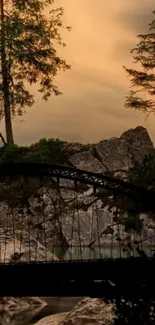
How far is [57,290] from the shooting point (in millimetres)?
12023

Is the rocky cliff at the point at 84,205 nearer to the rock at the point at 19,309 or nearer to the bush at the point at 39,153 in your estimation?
the bush at the point at 39,153

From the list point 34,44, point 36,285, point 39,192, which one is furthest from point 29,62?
point 36,285

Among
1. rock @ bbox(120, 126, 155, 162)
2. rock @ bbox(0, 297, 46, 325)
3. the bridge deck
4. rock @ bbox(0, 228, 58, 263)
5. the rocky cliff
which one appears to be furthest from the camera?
rock @ bbox(120, 126, 155, 162)

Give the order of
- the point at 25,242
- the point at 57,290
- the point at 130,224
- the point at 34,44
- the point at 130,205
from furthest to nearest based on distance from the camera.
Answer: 1. the point at 34,44
2. the point at 130,205
3. the point at 130,224
4. the point at 25,242
5. the point at 57,290

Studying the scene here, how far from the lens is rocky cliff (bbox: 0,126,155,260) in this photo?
39.8 m

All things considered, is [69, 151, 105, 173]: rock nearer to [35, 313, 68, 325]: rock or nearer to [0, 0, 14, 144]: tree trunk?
[0, 0, 14, 144]: tree trunk

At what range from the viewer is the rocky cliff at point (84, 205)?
39.8 meters

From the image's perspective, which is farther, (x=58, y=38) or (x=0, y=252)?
(x=58, y=38)

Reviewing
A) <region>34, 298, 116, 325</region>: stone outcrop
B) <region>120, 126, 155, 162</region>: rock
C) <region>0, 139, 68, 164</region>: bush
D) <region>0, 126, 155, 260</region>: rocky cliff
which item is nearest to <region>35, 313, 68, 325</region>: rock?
<region>34, 298, 116, 325</region>: stone outcrop

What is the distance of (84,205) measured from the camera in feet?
136

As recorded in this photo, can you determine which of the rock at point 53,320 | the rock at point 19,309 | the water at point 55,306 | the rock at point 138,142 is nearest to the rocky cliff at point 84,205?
the rock at point 138,142

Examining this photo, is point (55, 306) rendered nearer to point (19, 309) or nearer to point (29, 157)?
point (19, 309)

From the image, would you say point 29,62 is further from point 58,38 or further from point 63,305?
point 63,305

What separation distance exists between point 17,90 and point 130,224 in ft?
41.6
